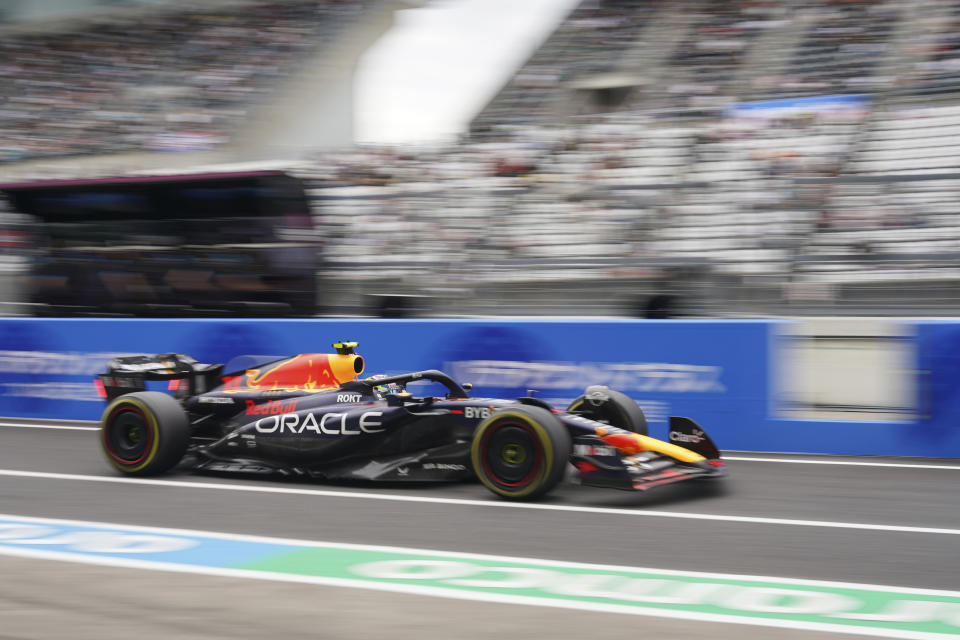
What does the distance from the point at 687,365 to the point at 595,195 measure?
425cm

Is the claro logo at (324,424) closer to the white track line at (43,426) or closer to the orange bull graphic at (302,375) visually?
the orange bull graphic at (302,375)

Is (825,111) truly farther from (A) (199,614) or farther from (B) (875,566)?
(A) (199,614)

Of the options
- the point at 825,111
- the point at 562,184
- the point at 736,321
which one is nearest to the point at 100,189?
the point at 562,184

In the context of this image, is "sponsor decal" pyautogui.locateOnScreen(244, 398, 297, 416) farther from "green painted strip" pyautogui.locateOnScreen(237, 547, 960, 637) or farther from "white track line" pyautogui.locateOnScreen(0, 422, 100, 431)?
"white track line" pyautogui.locateOnScreen(0, 422, 100, 431)

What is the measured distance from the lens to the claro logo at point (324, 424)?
21.8 feet

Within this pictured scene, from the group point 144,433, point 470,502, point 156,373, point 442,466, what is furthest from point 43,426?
point 470,502

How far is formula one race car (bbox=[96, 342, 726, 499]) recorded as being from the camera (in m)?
6.07

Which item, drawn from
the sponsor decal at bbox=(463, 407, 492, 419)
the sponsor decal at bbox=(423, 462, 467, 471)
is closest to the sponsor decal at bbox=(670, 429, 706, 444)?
the sponsor decal at bbox=(463, 407, 492, 419)

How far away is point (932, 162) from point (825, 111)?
1.83m

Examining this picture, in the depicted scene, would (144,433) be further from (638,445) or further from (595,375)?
(595,375)

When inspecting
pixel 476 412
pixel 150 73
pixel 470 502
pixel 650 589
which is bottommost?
pixel 650 589

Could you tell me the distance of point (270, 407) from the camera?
7.06 metres

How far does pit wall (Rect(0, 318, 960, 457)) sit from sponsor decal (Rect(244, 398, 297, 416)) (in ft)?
7.39

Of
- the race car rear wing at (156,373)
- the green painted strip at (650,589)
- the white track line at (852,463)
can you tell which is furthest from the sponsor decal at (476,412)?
Result: the white track line at (852,463)
